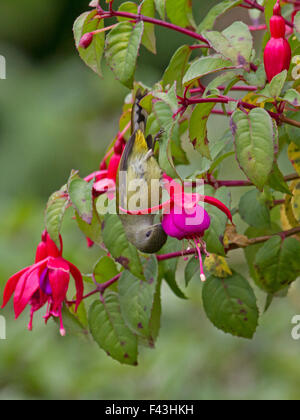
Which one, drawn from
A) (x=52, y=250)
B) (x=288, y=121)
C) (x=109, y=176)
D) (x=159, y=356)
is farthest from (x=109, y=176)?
(x=159, y=356)

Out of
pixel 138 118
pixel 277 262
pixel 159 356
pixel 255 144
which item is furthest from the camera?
pixel 159 356

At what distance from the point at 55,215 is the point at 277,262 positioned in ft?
0.89

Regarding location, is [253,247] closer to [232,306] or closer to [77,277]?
[232,306]

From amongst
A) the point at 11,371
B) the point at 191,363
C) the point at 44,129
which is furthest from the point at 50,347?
the point at 44,129

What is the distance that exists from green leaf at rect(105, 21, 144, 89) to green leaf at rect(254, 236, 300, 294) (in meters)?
0.26

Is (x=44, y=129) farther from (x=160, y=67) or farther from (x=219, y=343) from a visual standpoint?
(x=219, y=343)

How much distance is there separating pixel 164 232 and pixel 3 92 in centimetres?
336

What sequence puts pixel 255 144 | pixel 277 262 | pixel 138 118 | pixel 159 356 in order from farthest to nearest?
pixel 159 356 → pixel 277 262 → pixel 138 118 → pixel 255 144

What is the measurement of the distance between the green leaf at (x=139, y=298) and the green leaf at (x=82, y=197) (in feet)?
0.45

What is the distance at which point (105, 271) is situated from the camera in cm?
84

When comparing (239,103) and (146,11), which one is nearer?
(239,103)

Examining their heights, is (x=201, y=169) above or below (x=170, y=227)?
above

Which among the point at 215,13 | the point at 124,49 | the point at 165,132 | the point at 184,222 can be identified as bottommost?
the point at 184,222

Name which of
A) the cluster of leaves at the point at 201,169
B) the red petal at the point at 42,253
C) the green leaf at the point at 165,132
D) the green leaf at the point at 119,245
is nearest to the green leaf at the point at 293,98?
the cluster of leaves at the point at 201,169
